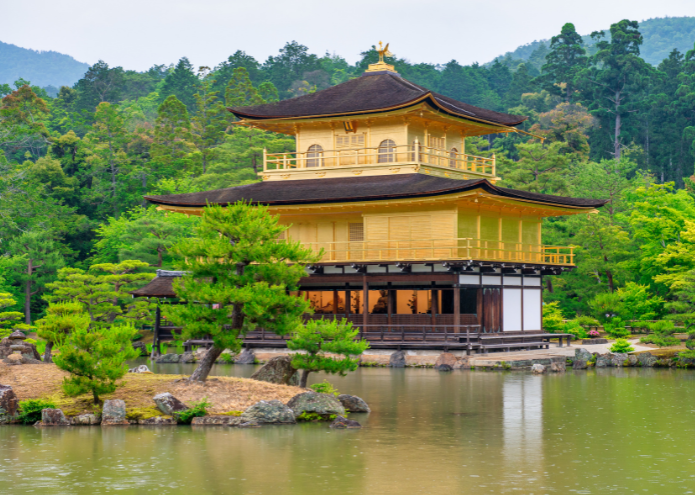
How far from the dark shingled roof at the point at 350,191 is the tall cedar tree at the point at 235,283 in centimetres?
1267

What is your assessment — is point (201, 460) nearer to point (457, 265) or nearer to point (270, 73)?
point (457, 265)

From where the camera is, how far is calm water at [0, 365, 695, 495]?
44.2ft

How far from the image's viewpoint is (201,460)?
50.0ft

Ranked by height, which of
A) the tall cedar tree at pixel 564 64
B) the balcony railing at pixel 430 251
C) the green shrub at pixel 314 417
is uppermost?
the tall cedar tree at pixel 564 64

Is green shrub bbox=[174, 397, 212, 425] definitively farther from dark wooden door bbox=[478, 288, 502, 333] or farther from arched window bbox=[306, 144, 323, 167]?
arched window bbox=[306, 144, 323, 167]

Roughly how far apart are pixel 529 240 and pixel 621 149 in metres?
46.6

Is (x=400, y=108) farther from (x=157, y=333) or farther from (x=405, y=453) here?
(x=405, y=453)

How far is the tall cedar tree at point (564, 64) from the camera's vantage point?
95938 millimetres

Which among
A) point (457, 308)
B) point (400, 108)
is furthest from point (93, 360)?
point (400, 108)

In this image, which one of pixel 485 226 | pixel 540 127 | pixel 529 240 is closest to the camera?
pixel 485 226

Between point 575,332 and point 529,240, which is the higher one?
point 529,240

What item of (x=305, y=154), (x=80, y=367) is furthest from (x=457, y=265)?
(x=80, y=367)

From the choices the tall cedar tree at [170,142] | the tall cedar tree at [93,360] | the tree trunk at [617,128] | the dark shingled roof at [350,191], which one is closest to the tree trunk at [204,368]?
the tall cedar tree at [93,360]

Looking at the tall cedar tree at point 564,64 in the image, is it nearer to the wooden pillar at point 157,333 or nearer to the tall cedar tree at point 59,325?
the wooden pillar at point 157,333
